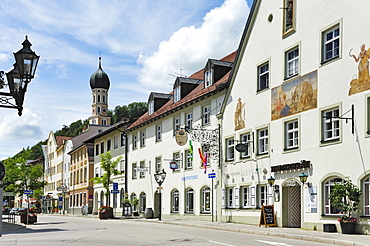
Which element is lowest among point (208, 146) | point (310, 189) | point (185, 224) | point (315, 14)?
point (185, 224)

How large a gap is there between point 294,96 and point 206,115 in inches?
429

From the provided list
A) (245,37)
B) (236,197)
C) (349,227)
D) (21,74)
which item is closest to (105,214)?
(236,197)

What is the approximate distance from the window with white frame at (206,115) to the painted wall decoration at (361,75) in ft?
47.2

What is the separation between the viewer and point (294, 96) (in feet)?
86.0

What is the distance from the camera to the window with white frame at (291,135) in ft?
86.1

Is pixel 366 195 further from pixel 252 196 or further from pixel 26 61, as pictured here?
pixel 26 61

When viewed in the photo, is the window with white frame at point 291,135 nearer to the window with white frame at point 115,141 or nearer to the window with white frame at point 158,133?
the window with white frame at point 158,133

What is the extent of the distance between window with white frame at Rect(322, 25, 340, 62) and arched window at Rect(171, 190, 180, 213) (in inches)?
744

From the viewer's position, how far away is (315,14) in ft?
82.7

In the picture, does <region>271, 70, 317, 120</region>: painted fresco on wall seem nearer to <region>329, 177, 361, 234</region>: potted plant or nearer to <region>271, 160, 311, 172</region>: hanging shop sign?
<region>271, 160, 311, 172</region>: hanging shop sign

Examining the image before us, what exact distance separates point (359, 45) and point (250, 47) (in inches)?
377

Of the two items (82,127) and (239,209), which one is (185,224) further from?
(82,127)

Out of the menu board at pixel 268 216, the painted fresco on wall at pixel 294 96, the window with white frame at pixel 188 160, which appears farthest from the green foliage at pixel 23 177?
the painted fresco on wall at pixel 294 96

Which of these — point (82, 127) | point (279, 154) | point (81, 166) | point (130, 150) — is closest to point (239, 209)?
point (279, 154)
